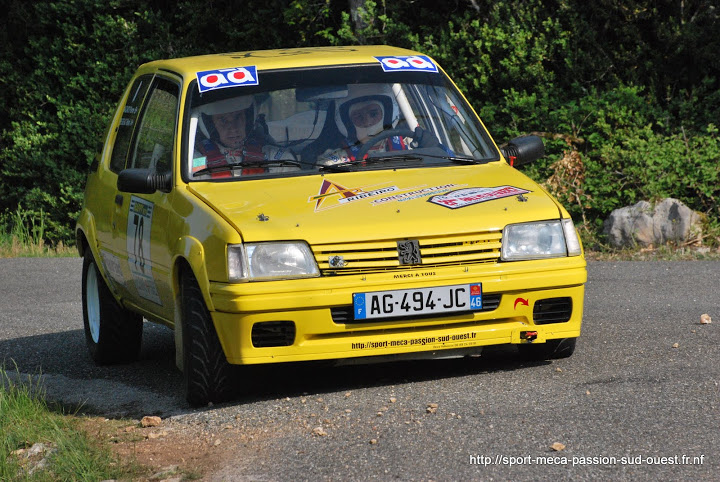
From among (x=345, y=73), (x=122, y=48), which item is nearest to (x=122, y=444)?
(x=345, y=73)

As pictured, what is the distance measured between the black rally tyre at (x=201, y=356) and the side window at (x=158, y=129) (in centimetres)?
107

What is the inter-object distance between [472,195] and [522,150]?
1.09 meters

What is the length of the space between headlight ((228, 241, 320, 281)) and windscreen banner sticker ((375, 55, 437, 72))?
192cm

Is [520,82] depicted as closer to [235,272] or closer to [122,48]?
[122,48]

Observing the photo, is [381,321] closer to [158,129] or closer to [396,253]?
[396,253]

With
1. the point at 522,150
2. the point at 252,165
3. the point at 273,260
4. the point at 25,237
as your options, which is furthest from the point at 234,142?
the point at 25,237

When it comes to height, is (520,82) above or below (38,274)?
above

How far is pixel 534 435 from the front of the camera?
16.5 ft

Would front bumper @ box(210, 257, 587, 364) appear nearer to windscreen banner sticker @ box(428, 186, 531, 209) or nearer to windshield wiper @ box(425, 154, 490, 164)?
windscreen banner sticker @ box(428, 186, 531, 209)

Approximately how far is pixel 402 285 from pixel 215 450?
1.20 metres

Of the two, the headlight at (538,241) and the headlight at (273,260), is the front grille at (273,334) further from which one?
the headlight at (538,241)

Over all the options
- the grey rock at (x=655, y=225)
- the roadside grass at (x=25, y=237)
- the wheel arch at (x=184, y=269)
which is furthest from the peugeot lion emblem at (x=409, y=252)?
the roadside grass at (x=25, y=237)

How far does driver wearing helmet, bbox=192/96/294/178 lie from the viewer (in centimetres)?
662

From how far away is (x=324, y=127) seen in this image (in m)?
6.82
